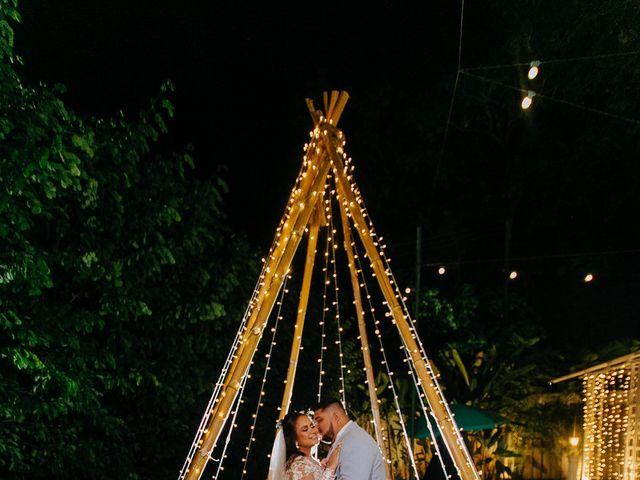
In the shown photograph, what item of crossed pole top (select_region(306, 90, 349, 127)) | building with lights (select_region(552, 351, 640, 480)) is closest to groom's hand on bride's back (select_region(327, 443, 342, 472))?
crossed pole top (select_region(306, 90, 349, 127))

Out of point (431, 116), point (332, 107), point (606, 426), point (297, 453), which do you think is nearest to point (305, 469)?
point (297, 453)

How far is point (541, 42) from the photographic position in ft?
40.0

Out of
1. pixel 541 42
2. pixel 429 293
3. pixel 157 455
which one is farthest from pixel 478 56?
pixel 157 455

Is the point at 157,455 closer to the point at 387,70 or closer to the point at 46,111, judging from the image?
the point at 46,111

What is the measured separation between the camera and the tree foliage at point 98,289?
5.22 metres

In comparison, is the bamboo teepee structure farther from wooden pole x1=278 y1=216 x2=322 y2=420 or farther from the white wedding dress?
the white wedding dress

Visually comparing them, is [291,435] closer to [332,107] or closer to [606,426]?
[332,107]

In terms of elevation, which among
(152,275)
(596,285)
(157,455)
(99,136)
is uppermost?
(596,285)

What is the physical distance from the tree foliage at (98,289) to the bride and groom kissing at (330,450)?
1.48 meters

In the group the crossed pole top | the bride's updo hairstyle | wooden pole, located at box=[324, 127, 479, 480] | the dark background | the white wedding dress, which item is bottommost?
the white wedding dress

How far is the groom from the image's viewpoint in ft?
14.3

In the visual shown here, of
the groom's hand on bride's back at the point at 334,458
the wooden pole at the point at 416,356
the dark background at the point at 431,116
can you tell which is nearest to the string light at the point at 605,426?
the dark background at the point at 431,116

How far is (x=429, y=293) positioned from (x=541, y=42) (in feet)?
11.9

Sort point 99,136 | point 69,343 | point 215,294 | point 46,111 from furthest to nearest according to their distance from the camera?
1. point 215,294
2. point 99,136
3. point 69,343
4. point 46,111
